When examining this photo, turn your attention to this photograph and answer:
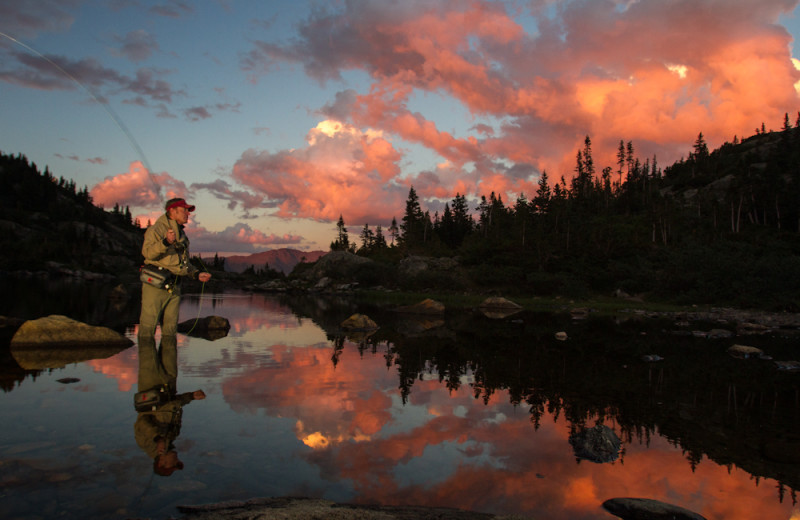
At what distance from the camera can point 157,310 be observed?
9.59 meters

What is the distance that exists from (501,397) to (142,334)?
7882 millimetres

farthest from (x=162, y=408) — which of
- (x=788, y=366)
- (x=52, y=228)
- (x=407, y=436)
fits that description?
(x=52, y=228)

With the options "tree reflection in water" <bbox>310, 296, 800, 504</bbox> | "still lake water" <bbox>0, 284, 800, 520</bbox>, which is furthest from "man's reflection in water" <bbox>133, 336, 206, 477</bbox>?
"tree reflection in water" <bbox>310, 296, 800, 504</bbox>

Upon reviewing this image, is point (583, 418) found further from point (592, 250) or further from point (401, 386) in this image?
point (592, 250)

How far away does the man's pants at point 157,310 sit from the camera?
30.9ft

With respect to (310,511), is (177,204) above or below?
above

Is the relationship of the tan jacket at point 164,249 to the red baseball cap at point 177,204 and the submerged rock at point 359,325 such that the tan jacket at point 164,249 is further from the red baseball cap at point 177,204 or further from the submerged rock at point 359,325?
the submerged rock at point 359,325

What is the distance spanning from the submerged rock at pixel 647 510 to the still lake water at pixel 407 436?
28 centimetres

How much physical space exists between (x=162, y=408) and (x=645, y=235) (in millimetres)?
95807

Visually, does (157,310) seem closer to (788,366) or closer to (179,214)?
(179,214)

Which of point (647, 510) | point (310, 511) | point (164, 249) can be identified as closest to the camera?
point (310, 511)

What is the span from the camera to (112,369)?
1096 centimetres

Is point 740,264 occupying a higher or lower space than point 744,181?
lower

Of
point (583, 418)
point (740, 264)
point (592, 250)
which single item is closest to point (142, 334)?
point (583, 418)
